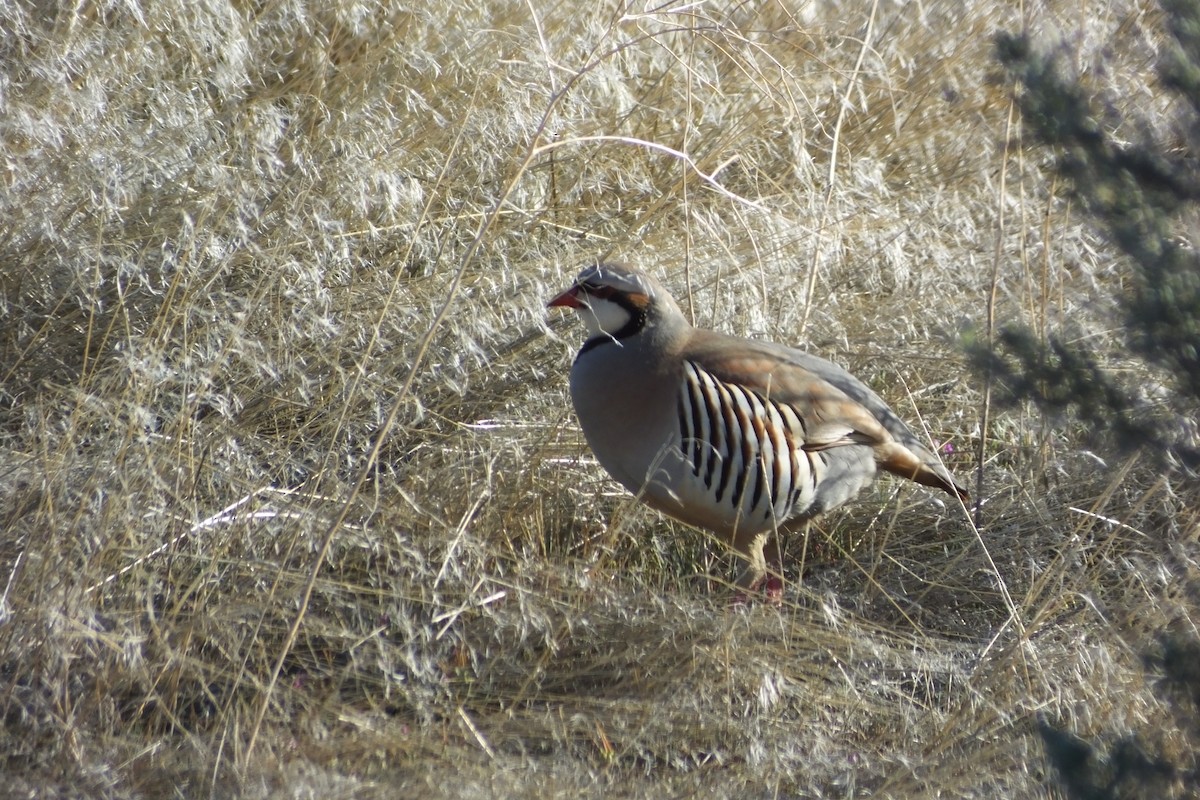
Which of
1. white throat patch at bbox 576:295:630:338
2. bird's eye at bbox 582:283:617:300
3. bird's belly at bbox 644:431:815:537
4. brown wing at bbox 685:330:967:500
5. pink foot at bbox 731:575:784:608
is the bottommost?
pink foot at bbox 731:575:784:608

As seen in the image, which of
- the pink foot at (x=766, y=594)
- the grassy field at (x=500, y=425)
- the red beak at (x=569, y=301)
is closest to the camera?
the grassy field at (x=500, y=425)

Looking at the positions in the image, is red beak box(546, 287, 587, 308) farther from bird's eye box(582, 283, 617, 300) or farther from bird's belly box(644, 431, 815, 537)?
bird's belly box(644, 431, 815, 537)

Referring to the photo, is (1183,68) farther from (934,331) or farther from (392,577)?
(934,331)

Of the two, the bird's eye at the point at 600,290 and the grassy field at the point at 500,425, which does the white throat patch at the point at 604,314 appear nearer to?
the bird's eye at the point at 600,290

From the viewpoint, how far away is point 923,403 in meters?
4.05

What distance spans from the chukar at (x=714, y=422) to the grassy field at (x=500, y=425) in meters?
Answer: 0.19

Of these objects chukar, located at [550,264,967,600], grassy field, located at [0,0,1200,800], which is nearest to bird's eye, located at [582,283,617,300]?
chukar, located at [550,264,967,600]

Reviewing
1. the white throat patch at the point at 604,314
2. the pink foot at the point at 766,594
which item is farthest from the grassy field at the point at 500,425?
the white throat patch at the point at 604,314

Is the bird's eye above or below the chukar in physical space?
above

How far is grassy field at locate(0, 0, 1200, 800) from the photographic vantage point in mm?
2545

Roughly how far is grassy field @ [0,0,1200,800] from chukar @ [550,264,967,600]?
0.19 m

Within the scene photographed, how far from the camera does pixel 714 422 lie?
131 inches

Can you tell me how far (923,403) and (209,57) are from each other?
248 cm

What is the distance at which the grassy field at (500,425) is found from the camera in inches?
100
